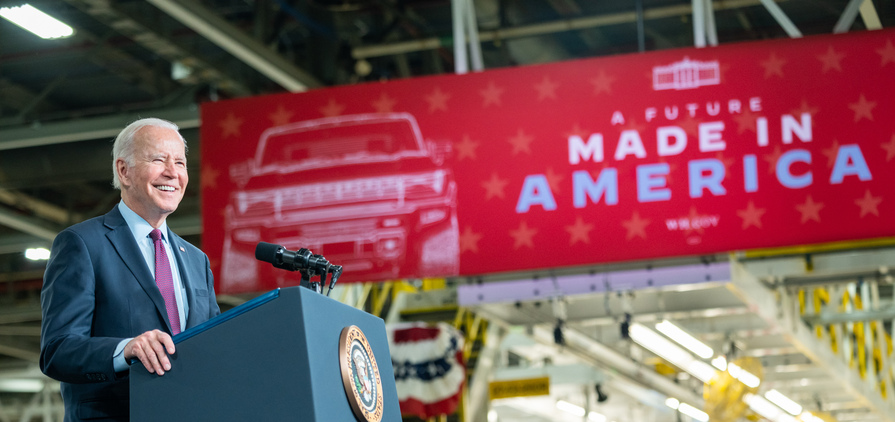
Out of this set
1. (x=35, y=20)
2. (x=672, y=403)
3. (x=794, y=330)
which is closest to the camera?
(x=35, y=20)

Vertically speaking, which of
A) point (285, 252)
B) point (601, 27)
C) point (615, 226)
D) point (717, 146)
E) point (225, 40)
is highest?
point (601, 27)

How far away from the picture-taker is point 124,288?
102 inches

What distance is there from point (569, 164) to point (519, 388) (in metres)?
8.22

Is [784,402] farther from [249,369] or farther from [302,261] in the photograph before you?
[249,369]

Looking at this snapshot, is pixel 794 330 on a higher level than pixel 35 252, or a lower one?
lower

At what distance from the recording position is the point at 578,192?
636 cm

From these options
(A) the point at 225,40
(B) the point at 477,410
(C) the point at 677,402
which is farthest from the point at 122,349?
(C) the point at 677,402

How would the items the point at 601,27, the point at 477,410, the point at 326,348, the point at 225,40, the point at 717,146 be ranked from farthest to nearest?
the point at 477,410 < the point at 601,27 < the point at 225,40 < the point at 717,146 < the point at 326,348

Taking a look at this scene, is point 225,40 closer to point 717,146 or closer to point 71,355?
point 717,146

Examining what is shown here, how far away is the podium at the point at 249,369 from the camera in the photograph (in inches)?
89.1

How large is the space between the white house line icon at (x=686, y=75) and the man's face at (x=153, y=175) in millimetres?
4235

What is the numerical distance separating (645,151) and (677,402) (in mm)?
14501

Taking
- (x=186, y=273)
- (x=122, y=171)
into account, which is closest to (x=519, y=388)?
(x=186, y=273)

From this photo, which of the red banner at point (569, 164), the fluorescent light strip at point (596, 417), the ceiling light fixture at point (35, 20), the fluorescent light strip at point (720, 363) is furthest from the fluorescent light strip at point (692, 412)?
the ceiling light fixture at point (35, 20)
